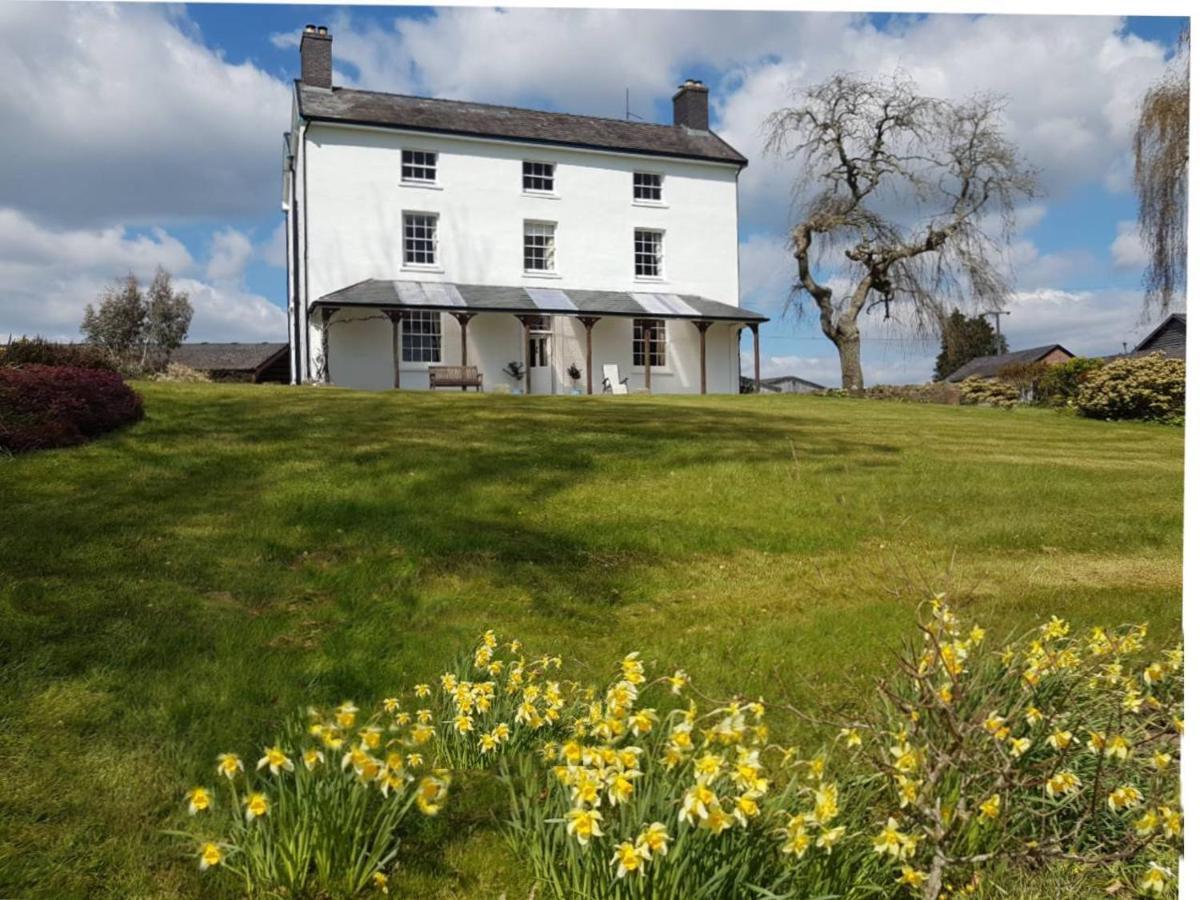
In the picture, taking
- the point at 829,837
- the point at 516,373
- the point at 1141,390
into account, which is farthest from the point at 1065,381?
the point at 829,837

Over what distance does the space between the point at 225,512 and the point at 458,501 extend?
5.03ft

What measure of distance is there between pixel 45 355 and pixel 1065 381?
1813 cm

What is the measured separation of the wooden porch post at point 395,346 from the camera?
20.9 m

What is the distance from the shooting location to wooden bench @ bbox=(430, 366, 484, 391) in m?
20.5

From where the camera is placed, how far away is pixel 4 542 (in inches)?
199

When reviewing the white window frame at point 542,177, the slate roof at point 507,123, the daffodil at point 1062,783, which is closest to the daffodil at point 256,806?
the daffodil at point 1062,783

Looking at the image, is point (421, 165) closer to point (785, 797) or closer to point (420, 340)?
point (420, 340)

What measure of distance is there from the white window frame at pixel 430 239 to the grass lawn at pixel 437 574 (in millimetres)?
13831

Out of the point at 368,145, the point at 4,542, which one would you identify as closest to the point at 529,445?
the point at 4,542

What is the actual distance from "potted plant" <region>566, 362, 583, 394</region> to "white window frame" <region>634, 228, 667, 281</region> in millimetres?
3271

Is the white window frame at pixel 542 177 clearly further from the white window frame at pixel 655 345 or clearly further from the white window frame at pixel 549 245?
the white window frame at pixel 655 345

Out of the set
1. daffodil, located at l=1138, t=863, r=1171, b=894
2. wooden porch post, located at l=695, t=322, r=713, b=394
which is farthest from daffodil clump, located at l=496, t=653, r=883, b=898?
wooden porch post, located at l=695, t=322, r=713, b=394

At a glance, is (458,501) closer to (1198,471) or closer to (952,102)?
(1198,471)

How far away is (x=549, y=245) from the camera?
24.4 metres
